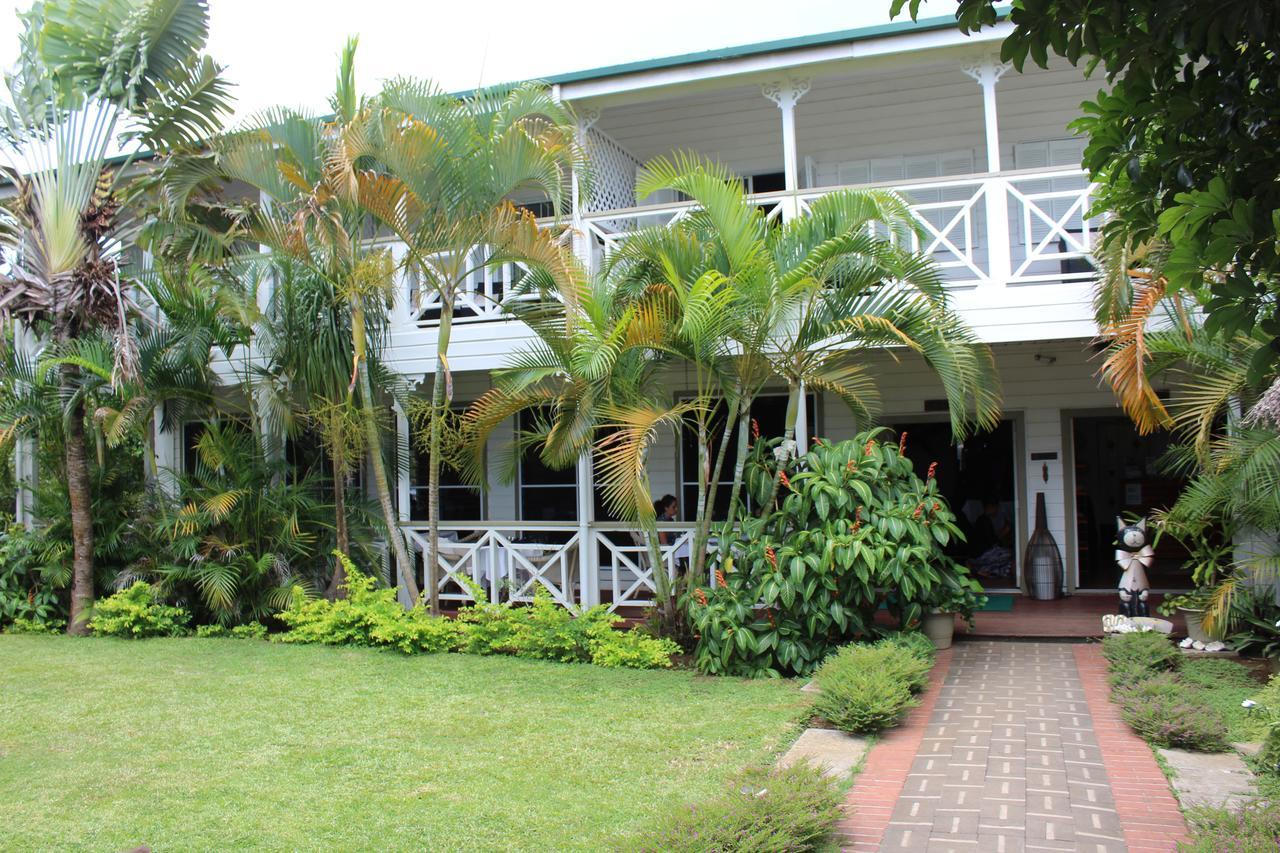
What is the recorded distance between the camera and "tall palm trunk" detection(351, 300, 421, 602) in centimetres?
920

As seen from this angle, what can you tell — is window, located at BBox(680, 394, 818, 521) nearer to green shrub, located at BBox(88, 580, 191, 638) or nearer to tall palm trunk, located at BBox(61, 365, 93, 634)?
green shrub, located at BBox(88, 580, 191, 638)

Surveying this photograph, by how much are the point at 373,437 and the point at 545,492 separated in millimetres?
3885

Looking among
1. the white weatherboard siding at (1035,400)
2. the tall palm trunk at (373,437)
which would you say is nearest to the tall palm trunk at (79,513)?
the tall palm trunk at (373,437)

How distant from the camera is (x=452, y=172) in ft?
27.8

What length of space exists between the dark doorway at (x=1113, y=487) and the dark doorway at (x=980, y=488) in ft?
2.67

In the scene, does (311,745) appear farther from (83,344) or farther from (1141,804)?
(83,344)

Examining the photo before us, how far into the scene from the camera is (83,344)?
9781 millimetres

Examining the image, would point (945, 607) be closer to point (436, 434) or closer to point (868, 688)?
point (868, 688)

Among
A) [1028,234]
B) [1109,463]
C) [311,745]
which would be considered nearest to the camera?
[311,745]

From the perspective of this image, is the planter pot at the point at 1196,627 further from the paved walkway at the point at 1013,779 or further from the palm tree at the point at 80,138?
the palm tree at the point at 80,138

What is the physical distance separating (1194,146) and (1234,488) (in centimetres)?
503

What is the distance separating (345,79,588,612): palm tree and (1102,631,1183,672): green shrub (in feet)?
16.4

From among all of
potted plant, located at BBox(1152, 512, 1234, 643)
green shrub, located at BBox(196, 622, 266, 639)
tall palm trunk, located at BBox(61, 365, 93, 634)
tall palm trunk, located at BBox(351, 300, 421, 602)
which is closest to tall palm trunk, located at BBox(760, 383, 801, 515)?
potted plant, located at BBox(1152, 512, 1234, 643)

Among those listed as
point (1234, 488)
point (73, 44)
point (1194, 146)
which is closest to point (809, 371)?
point (1234, 488)
